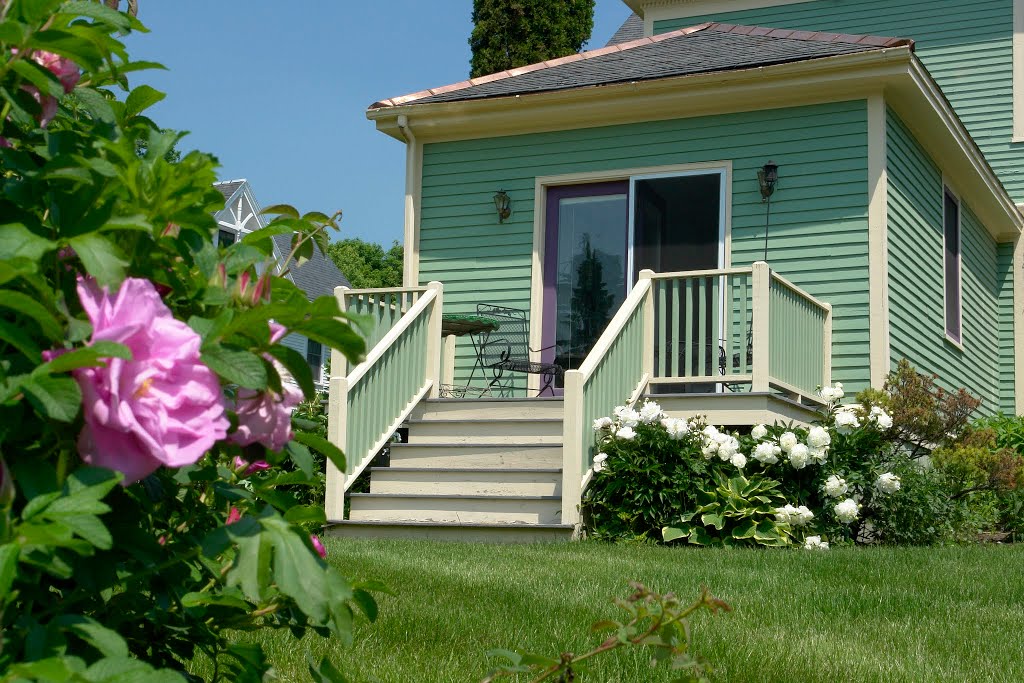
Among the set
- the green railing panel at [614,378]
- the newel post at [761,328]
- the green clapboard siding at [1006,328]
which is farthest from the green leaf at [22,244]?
the green clapboard siding at [1006,328]

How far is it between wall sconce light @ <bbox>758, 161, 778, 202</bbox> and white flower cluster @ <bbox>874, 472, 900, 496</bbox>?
3.37 m

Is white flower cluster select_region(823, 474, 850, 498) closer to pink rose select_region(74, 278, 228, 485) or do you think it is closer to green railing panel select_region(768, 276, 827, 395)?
green railing panel select_region(768, 276, 827, 395)

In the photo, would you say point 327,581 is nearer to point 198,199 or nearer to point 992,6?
point 198,199

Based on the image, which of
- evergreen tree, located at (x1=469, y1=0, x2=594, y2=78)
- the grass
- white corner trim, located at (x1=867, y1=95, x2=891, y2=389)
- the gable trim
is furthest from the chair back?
evergreen tree, located at (x1=469, y1=0, x2=594, y2=78)

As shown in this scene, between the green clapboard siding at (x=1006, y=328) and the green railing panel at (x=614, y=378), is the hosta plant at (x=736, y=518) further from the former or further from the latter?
the green clapboard siding at (x=1006, y=328)

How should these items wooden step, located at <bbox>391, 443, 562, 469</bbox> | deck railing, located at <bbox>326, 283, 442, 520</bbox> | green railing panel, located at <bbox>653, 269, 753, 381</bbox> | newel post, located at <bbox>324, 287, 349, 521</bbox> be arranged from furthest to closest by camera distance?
green railing panel, located at <bbox>653, 269, 753, 381</bbox>, wooden step, located at <bbox>391, 443, 562, 469</bbox>, deck railing, located at <bbox>326, 283, 442, 520</bbox>, newel post, located at <bbox>324, 287, 349, 521</bbox>

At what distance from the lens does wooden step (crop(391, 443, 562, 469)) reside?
846 cm

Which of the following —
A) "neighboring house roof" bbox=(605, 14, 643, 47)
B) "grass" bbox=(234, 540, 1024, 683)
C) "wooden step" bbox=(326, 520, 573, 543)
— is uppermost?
"neighboring house roof" bbox=(605, 14, 643, 47)

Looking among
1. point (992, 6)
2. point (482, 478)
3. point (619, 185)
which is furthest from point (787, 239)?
point (992, 6)

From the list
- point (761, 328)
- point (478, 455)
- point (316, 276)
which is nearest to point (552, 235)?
point (478, 455)

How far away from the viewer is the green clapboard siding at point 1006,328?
14734 mm

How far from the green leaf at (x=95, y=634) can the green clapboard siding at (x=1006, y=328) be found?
15.2 metres

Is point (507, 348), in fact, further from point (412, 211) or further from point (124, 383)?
point (124, 383)

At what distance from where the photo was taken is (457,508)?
8133 mm
